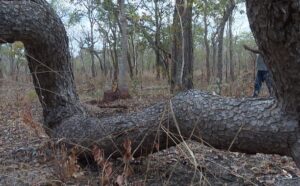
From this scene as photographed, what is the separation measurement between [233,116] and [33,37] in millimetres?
1809

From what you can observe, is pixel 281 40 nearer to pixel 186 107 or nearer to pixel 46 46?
pixel 186 107

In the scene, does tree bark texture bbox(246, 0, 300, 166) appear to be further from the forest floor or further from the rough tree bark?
the forest floor

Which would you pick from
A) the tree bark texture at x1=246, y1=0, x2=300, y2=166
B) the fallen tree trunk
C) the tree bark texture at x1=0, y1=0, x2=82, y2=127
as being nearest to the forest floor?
the fallen tree trunk

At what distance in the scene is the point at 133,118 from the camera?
2.96 meters

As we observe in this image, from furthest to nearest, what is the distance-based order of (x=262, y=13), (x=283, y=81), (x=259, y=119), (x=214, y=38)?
(x=214, y=38) → (x=259, y=119) → (x=283, y=81) → (x=262, y=13)

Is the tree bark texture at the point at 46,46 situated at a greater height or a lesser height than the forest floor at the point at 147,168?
greater

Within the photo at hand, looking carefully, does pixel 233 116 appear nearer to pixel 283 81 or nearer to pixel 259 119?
pixel 259 119

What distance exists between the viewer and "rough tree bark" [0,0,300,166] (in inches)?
71.7

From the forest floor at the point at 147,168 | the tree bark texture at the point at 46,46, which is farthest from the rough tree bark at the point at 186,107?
the forest floor at the point at 147,168

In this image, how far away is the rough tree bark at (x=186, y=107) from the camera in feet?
5.98

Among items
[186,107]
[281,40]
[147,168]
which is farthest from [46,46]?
[281,40]

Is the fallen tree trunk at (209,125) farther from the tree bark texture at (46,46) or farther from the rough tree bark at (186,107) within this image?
the tree bark texture at (46,46)

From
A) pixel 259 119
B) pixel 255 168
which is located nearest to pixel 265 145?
pixel 259 119

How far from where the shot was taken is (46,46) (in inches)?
132
